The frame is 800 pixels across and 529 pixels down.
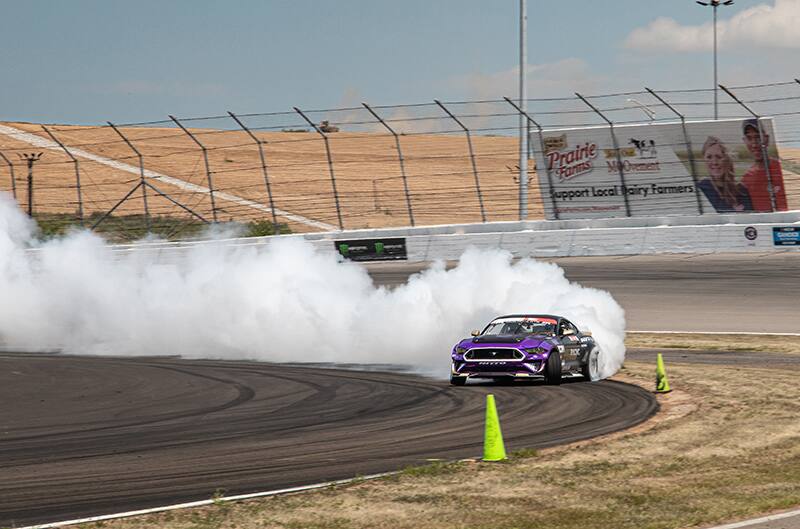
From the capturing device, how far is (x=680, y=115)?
1532 inches

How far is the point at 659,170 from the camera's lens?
43.1 meters

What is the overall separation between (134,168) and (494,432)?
61.0 metres

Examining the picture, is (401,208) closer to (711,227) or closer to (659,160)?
(659,160)

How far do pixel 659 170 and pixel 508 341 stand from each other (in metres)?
25.3

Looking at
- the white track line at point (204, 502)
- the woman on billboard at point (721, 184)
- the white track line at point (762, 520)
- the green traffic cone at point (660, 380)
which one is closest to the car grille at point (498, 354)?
the green traffic cone at point (660, 380)

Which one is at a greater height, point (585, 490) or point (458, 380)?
point (458, 380)

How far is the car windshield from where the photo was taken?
19.9 metres

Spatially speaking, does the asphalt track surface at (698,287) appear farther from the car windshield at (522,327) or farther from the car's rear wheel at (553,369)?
the car's rear wheel at (553,369)

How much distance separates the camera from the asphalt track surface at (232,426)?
11.1 m

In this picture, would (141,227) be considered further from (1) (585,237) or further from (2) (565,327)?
(2) (565,327)

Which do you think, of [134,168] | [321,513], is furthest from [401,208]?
[321,513]

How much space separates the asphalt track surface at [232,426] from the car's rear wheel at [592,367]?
771 mm

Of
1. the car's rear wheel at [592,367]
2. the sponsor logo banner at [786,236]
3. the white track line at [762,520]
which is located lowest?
the white track line at [762,520]

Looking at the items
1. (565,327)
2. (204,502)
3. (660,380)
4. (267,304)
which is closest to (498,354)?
(565,327)
